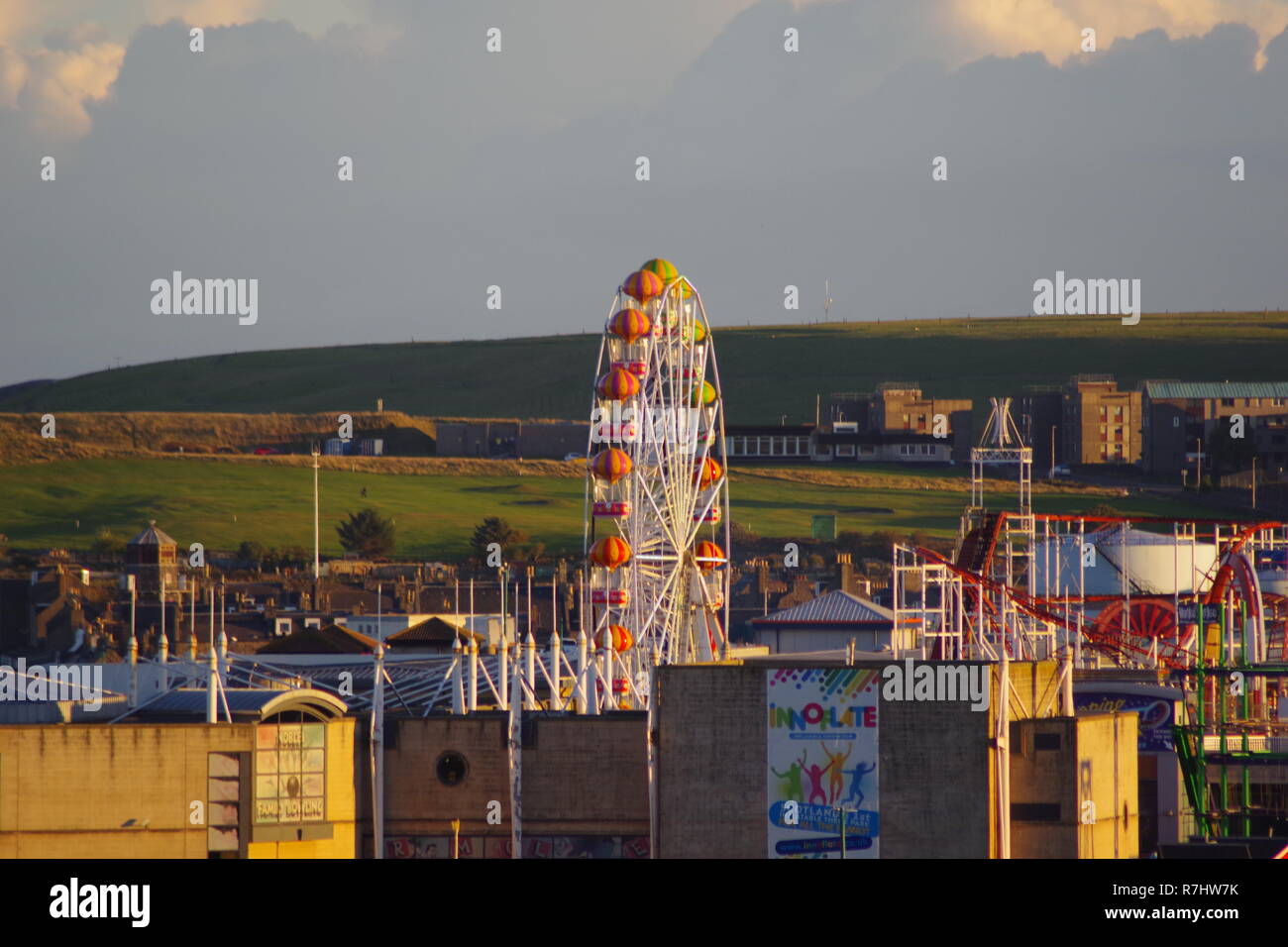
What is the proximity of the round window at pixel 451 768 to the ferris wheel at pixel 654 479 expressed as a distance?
16.1 metres

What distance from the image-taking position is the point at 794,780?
199ft

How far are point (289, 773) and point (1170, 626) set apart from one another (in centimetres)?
5216

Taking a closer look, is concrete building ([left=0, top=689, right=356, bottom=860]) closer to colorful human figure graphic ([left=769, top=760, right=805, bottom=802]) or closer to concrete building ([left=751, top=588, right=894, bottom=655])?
colorful human figure graphic ([left=769, top=760, right=805, bottom=802])

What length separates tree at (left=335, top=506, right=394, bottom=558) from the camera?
16875cm

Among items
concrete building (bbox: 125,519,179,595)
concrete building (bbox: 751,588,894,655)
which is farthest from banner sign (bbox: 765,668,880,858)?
concrete building (bbox: 125,519,179,595)

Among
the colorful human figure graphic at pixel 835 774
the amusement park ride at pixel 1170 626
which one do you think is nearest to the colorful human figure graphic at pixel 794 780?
the colorful human figure graphic at pixel 835 774

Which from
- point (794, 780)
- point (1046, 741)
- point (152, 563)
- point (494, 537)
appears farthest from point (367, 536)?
point (1046, 741)

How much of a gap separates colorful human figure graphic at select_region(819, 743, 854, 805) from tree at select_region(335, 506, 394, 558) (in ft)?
361

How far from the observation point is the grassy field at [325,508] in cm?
17312

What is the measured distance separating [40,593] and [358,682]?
175ft

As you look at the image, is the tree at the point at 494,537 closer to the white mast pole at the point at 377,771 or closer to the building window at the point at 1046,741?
Result: the white mast pole at the point at 377,771
